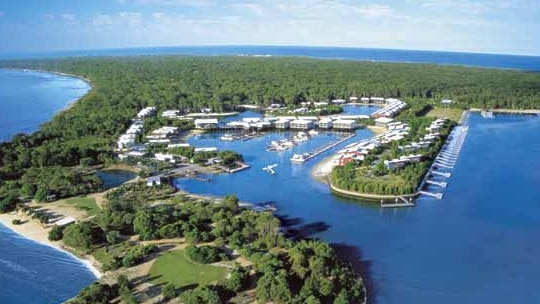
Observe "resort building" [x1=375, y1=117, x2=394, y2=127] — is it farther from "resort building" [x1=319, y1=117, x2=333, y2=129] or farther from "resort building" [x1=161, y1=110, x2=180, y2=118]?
"resort building" [x1=161, y1=110, x2=180, y2=118]

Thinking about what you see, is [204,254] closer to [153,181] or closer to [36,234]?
[36,234]

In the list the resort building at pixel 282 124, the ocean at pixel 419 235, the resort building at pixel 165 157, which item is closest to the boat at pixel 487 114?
the ocean at pixel 419 235

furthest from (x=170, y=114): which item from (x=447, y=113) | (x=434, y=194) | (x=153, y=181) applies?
(x=434, y=194)

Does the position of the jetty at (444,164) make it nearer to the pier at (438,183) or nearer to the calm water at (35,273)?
the pier at (438,183)

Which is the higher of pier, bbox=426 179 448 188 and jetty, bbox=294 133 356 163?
jetty, bbox=294 133 356 163

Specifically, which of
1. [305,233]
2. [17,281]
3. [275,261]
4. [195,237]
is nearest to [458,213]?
[305,233]

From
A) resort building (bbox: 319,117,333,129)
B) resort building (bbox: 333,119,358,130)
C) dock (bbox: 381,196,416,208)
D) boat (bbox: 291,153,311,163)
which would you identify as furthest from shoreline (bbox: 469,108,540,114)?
dock (bbox: 381,196,416,208)

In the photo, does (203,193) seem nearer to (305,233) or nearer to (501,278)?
(305,233)
